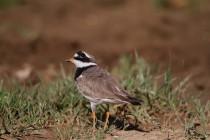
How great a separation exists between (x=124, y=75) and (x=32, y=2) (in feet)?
25.7

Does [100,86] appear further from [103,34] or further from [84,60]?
[103,34]

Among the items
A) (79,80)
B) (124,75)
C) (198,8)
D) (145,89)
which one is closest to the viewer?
(79,80)

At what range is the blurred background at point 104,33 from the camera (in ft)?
38.8

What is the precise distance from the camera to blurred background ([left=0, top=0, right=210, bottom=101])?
11.8 meters

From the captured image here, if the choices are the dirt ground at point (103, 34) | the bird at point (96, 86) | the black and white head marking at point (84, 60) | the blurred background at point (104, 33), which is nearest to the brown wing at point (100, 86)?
the bird at point (96, 86)

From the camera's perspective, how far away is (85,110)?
7.53m

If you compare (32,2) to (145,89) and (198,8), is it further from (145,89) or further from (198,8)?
(145,89)

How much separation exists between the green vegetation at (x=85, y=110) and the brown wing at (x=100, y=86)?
41cm

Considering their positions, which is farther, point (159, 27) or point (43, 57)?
point (159, 27)

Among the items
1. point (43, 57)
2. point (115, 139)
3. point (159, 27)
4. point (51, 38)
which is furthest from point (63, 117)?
point (159, 27)

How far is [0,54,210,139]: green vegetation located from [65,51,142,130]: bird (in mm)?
354

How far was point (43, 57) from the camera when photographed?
12445mm

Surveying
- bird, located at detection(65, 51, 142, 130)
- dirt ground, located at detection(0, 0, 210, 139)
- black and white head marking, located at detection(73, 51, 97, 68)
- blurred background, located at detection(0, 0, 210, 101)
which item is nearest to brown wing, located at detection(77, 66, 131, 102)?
bird, located at detection(65, 51, 142, 130)

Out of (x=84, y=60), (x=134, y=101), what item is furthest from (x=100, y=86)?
(x=84, y=60)
